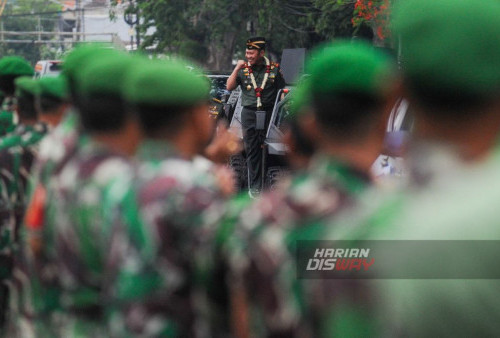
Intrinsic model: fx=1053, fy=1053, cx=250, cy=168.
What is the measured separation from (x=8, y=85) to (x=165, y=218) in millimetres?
3383

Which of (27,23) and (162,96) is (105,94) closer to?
(162,96)

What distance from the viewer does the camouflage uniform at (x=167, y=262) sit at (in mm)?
2971

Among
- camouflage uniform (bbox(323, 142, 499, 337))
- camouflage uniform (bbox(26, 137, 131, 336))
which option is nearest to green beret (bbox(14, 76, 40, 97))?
camouflage uniform (bbox(26, 137, 131, 336))

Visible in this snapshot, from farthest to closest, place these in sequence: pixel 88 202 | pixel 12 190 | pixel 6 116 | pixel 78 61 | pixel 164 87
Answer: pixel 6 116, pixel 12 190, pixel 78 61, pixel 88 202, pixel 164 87

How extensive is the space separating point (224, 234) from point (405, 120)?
4.79 m

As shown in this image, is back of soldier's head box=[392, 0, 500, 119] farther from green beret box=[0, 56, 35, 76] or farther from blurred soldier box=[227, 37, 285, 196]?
blurred soldier box=[227, 37, 285, 196]

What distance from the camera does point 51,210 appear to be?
3.74 metres

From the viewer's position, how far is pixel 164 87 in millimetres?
3135

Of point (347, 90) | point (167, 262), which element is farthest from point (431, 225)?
point (167, 262)

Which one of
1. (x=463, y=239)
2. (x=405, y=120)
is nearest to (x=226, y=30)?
(x=405, y=120)

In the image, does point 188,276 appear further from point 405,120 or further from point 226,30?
point 226,30

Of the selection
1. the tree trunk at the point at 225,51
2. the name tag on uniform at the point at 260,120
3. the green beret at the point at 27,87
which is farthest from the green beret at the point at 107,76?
the tree trunk at the point at 225,51

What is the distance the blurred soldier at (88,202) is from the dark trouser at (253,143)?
9132 mm

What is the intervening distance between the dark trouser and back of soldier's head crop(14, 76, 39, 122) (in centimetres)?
747
